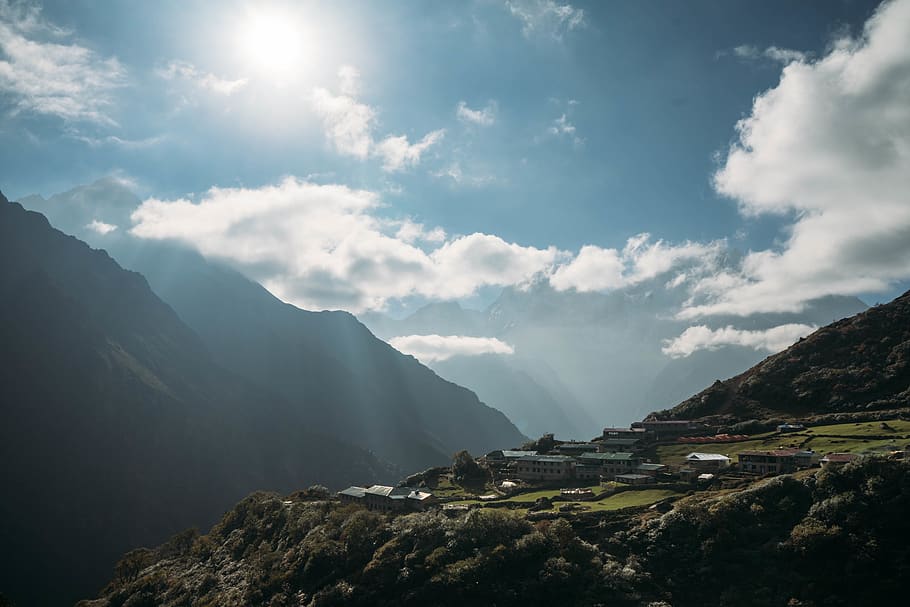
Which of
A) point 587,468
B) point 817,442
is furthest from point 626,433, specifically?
point 817,442

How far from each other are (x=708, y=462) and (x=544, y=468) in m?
21.7

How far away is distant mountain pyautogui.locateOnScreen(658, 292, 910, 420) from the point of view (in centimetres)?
8062

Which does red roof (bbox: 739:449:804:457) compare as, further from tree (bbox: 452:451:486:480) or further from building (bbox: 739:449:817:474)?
tree (bbox: 452:451:486:480)

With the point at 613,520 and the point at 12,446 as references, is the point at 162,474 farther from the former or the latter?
the point at 613,520

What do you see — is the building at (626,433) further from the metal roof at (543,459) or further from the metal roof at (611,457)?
the metal roof at (543,459)

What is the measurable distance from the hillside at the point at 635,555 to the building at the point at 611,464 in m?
17.6

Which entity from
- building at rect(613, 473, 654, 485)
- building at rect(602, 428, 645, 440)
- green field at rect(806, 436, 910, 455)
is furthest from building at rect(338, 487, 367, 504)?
green field at rect(806, 436, 910, 455)

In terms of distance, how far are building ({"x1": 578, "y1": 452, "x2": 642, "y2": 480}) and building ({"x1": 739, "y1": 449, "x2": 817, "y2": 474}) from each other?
13.3m

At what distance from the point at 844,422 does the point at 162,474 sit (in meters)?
205

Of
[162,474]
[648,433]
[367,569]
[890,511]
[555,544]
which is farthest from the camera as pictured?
[162,474]

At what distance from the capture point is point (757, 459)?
6147cm

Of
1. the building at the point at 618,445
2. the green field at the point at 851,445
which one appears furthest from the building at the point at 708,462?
the building at the point at 618,445

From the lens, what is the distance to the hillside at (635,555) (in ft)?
127

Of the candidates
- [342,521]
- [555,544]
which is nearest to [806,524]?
[555,544]
